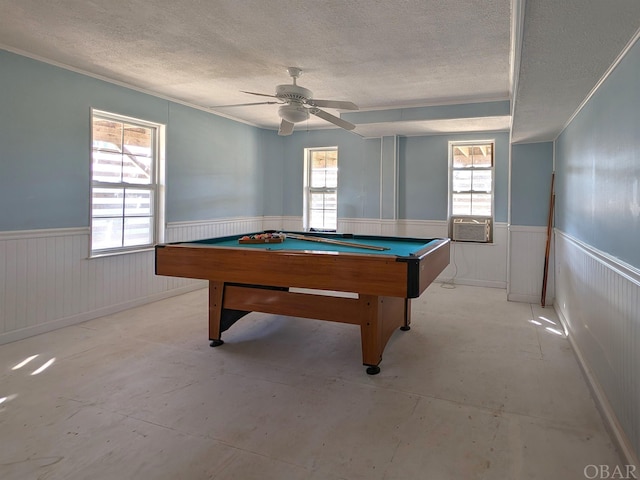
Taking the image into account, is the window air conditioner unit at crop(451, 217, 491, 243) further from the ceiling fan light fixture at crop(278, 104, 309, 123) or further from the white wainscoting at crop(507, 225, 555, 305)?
the ceiling fan light fixture at crop(278, 104, 309, 123)

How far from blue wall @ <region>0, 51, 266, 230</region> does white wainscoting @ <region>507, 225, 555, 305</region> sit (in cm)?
414

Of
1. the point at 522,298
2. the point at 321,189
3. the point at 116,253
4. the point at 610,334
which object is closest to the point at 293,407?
the point at 610,334

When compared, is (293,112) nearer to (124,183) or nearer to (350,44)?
(350,44)

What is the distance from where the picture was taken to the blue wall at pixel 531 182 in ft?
15.7

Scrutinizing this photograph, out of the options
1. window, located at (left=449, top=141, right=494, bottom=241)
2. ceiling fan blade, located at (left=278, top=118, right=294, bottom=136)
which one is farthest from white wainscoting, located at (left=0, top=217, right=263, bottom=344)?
window, located at (left=449, top=141, right=494, bottom=241)

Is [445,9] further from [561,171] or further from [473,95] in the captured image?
[561,171]

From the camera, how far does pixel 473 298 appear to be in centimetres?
501

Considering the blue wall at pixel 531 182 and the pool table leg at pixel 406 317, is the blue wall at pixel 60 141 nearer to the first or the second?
the pool table leg at pixel 406 317

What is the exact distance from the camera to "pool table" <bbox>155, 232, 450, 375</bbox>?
2.46m

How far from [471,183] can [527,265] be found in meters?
1.52

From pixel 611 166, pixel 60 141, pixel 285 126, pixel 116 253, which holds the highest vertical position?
pixel 285 126

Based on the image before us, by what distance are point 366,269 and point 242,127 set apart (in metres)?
4.43

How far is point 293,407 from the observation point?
2.34 metres

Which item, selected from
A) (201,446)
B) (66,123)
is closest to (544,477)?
(201,446)
